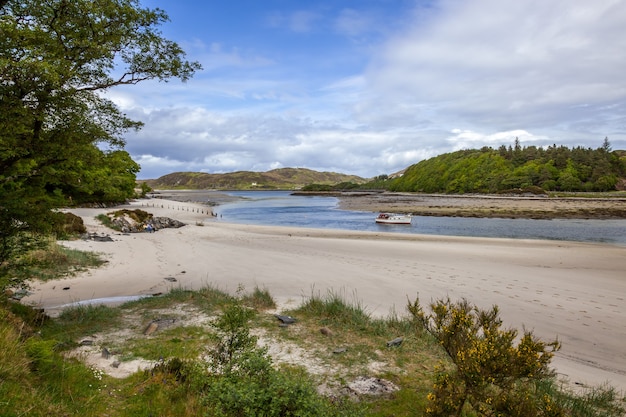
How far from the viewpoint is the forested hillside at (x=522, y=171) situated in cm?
9975

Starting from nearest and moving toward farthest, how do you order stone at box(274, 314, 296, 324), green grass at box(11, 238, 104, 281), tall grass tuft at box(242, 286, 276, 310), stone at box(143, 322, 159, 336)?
1. stone at box(143, 322, 159, 336)
2. stone at box(274, 314, 296, 324)
3. tall grass tuft at box(242, 286, 276, 310)
4. green grass at box(11, 238, 104, 281)

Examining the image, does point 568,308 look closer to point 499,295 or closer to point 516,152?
point 499,295

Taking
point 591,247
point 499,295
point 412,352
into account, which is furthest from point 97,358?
point 591,247

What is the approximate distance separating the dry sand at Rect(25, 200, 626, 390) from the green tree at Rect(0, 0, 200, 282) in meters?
4.31

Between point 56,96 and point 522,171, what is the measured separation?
130 meters

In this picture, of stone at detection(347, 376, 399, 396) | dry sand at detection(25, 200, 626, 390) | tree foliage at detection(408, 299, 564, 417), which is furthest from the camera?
dry sand at detection(25, 200, 626, 390)

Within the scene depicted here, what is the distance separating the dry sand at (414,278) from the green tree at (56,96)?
4.31m

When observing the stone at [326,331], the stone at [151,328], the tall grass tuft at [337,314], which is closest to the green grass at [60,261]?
the stone at [151,328]

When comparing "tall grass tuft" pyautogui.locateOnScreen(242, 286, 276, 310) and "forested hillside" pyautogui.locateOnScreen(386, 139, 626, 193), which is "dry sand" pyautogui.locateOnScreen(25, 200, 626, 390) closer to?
"tall grass tuft" pyautogui.locateOnScreen(242, 286, 276, 310)

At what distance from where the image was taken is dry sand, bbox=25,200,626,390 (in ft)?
29.9

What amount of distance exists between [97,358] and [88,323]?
2281mm

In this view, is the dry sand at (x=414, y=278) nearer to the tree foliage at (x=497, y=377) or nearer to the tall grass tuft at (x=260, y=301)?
the tall grass tuft at (x=260, y=301)

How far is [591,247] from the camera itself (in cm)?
2512

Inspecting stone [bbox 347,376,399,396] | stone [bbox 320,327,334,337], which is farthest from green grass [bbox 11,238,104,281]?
stone [bbox 347,376,399,396]
